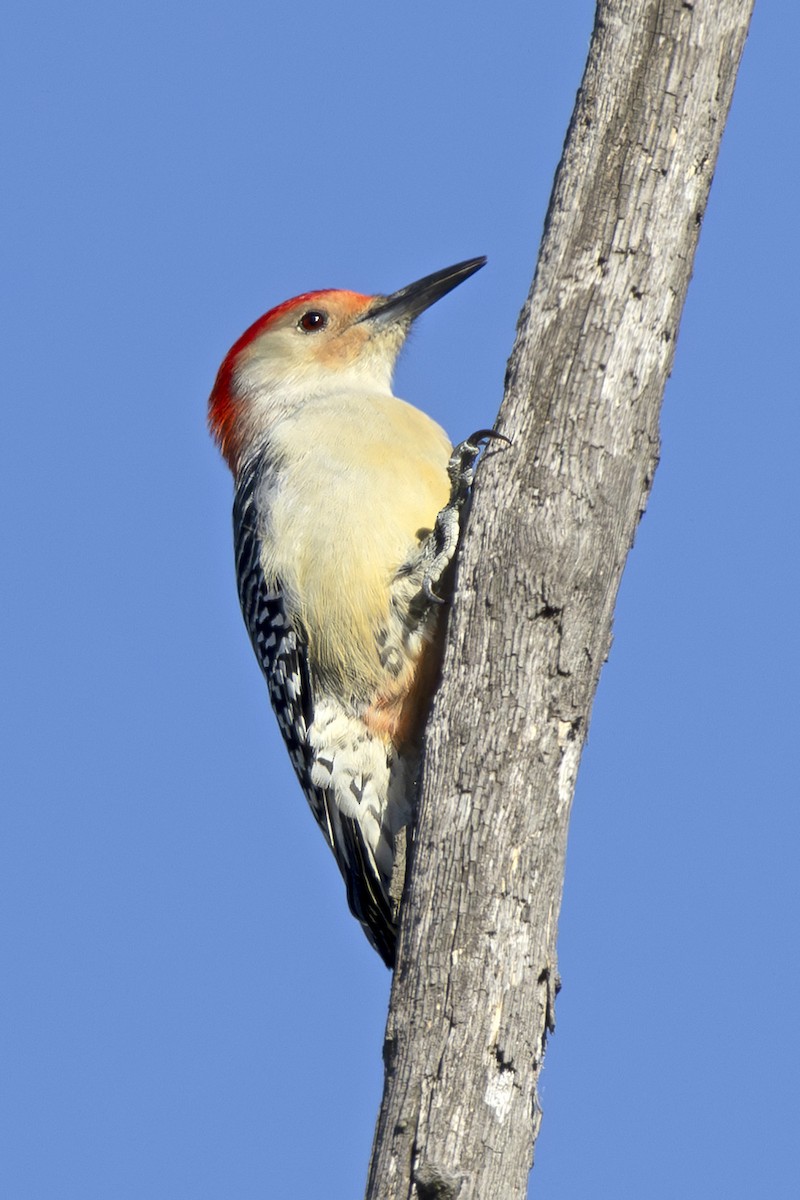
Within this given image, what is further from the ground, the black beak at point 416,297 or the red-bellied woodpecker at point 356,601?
the black beak at point 416,297

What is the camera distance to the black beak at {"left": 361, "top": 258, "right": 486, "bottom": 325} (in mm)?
7473

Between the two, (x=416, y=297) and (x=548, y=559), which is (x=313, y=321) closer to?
(x=416, y=297)

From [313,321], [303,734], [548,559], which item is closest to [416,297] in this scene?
[313,321]

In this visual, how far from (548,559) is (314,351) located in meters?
3.38

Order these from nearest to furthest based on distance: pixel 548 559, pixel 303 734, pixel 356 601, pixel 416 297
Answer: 1. pixel 548 559
2. pixel 356 601
3. pixel 303 734
4. pixel 416 297

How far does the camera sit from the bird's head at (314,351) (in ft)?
24.7

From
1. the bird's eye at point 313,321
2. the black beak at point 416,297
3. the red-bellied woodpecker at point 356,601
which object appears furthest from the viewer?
the bird's eye at point 313,321

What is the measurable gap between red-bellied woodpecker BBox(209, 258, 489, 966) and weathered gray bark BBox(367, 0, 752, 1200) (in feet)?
2.66

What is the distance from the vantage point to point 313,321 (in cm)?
775

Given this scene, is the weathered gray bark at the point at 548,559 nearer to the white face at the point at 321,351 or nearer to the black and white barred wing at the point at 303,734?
the black and white barred wing at the point at 303,734

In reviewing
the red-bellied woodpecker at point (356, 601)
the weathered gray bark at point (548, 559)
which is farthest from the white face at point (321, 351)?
the weathered gray bark at point (548, 559)

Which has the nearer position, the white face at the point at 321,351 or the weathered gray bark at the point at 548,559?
the weathered gray bark at the point at 548,559

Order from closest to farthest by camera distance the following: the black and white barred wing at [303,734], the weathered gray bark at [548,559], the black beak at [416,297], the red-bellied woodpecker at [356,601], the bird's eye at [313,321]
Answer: the weathered gray bark at [548,559]
the red-bellied woodpecker at [356,601]
the black and white barred wing at [303,734]
the black beak at [416,297]
the bird's eye at [313,321]

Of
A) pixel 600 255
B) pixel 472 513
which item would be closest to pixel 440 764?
pixel 472 513
